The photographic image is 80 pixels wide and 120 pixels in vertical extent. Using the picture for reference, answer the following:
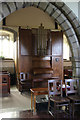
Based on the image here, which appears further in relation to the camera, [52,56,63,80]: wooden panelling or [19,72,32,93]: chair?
[52,56,63,80]: wooden panelling

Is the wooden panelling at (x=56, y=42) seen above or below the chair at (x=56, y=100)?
above

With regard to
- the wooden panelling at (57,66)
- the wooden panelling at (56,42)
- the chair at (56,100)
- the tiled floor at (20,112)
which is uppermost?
the wooden panelling at (56,42)

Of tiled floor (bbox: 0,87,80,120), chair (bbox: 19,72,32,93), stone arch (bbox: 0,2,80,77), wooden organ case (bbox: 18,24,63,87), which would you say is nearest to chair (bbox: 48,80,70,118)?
tiled floor (bbox: 0,87,80,120)

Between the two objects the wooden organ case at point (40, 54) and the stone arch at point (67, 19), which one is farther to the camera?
the wooden organ case at point (40, 54)

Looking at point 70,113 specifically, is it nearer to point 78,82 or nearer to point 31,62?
point 78,82

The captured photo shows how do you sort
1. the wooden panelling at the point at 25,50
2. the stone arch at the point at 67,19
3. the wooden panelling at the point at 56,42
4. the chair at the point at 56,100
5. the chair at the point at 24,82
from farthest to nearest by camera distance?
the wooden panelling at the point at 56,42
the wooden panelling at the point at 25,50
the chair at the point at 24,82
the stone arch at the point at 67,19
the chair at the point at 56,100

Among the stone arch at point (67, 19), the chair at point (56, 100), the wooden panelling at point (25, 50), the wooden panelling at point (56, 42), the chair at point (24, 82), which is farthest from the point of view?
the wooden panelling at point (56, 42)

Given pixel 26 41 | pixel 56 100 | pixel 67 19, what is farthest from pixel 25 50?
pixel 56 100

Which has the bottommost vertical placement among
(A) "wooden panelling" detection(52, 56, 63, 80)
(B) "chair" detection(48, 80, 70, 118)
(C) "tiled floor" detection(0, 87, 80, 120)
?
(C) "tiled floor" detection(0, 87, 80, 120)

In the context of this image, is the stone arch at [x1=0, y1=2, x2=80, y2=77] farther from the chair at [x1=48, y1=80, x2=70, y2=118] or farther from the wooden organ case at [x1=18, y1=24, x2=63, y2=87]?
the wooden organ case at [x1=18, y1=24, x2=63, y2=87]

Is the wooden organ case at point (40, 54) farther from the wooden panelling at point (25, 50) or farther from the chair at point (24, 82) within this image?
the chair at point (24, 82)

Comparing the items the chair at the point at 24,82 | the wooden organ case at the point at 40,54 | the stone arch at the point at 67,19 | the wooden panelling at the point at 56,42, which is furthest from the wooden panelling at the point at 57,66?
the stone arch at the point at 67,19

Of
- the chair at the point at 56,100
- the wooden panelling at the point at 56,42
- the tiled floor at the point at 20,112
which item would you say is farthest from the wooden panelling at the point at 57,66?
the chair at the point at 56,100

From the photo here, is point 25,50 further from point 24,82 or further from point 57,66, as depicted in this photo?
point 57,66
